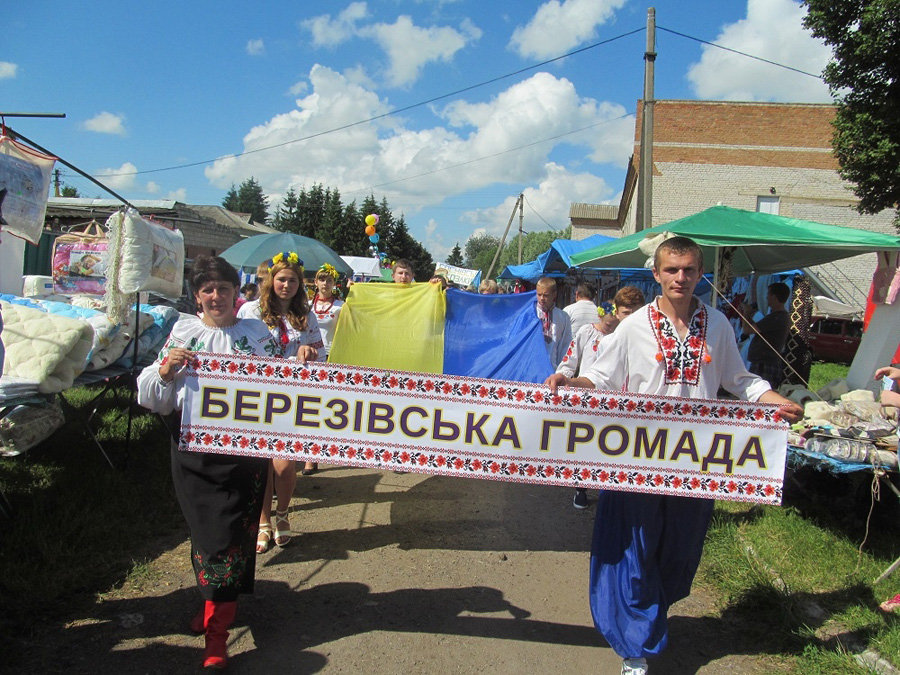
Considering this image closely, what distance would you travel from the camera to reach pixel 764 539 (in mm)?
4613

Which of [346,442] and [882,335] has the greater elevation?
[882,335]

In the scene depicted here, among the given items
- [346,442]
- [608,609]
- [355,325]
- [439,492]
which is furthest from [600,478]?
[355,325]

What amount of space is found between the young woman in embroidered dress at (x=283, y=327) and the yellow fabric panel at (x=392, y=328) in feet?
7.09

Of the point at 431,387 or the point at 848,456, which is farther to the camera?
the point at 848,456

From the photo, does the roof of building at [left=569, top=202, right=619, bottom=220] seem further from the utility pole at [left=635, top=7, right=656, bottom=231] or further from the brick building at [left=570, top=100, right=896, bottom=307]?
the utility pole at [left=635, top=7, right=656, bottom=231]

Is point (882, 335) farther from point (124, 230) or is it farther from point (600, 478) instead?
point (124, 230)

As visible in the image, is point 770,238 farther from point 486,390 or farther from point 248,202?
point 248,202

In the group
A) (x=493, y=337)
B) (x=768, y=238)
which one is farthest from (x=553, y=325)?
(x=768, y=238)

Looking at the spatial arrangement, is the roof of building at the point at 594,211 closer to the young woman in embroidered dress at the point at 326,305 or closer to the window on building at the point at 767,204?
the window on building at the point at 767,204

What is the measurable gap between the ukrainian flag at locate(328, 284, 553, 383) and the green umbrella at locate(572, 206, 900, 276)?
1910mm

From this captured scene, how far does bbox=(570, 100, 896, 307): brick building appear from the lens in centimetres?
2625

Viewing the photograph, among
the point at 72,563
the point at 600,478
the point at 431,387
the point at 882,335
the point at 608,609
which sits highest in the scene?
the point at 882,335

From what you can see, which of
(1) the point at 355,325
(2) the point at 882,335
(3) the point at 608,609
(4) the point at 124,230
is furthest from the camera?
(1) the point at 355,325

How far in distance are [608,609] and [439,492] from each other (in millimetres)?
2811
